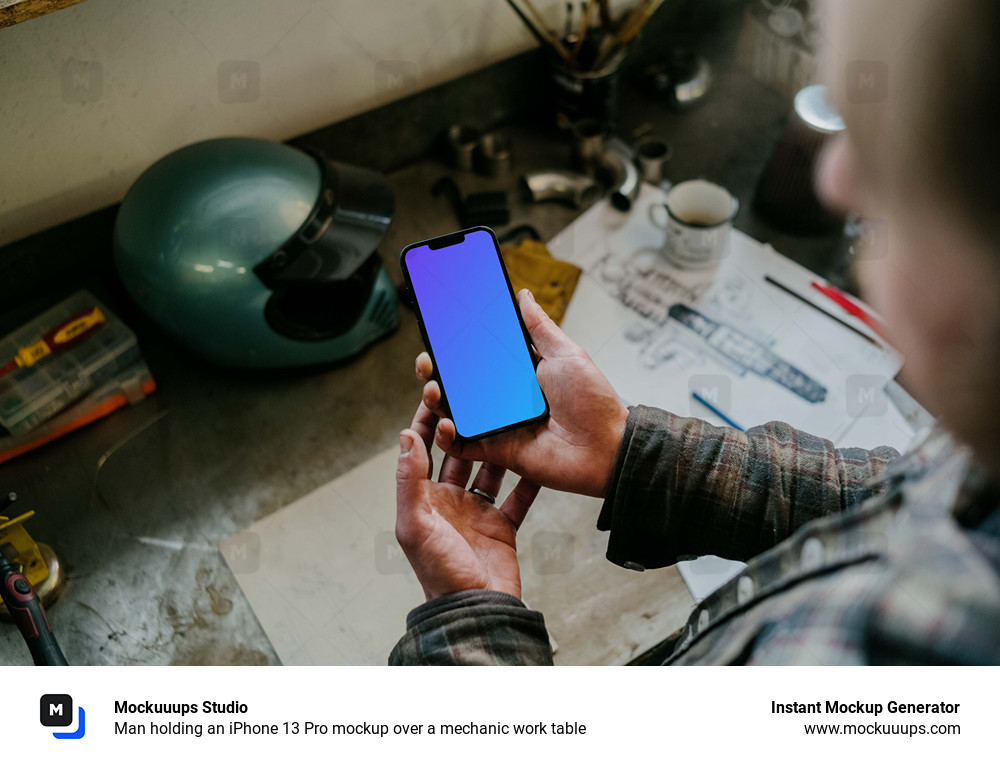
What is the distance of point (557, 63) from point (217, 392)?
2.26ft

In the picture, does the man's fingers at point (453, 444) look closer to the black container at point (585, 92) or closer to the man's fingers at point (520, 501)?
the man's fingers at point (520, 501)

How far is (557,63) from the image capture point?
105cm

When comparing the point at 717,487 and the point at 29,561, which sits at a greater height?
the point at 717,487

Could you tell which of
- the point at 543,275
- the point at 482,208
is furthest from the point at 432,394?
the point at 482,208

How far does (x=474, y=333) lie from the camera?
693mm

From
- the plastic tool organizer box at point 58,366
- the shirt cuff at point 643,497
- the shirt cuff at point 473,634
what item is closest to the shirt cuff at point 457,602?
the shirt cuff at point 473,634

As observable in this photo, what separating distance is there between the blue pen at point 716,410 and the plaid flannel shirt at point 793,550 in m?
0.18

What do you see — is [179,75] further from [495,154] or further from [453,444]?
[453,444]

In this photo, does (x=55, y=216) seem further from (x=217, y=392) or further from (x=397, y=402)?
(x=397, y=402)

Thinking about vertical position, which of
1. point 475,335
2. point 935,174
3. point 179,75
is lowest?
point 475,335

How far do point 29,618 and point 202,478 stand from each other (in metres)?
0.24

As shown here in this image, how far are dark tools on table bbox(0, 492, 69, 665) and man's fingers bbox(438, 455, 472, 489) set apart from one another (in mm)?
386
